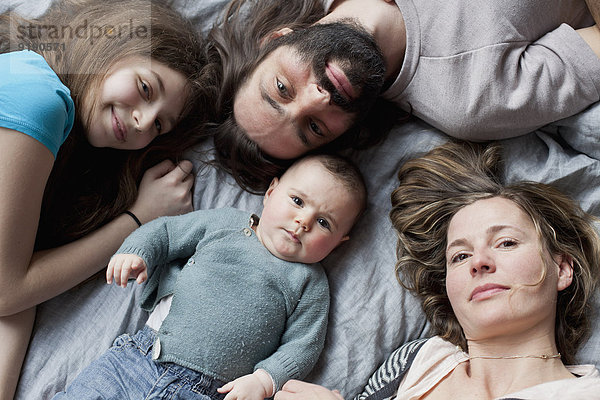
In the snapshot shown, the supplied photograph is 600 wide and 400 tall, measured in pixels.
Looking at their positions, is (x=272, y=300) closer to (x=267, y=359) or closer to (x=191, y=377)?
(x=267, y=359)

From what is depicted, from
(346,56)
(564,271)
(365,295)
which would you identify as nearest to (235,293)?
(365,295)

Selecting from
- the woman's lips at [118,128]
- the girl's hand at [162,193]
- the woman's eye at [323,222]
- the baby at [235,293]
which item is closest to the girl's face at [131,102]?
the woman's lips at [118,128]

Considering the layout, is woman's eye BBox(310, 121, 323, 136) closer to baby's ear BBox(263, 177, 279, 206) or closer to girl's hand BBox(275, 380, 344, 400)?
baby's ear BBox(263, 177, 279, 206)

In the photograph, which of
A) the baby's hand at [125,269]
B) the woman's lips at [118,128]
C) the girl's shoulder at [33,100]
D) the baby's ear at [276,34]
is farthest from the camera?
the baby's ear at [276,34]

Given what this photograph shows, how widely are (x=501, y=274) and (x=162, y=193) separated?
107cm

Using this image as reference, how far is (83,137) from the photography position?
5.79 ft

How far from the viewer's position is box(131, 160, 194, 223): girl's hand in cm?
189

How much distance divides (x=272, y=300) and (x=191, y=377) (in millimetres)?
314

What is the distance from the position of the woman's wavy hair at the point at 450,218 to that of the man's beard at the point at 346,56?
1.05ft

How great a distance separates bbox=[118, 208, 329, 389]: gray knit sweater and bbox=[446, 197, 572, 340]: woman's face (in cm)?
43

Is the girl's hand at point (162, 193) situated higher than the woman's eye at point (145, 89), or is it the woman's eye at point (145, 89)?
the woman's eye at point (145, 89)

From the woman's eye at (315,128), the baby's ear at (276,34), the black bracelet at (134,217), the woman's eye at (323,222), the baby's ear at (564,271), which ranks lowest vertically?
the black bracelet at (134,217)

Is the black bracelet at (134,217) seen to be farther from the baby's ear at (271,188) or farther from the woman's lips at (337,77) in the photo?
the woman's lips at (337,77)

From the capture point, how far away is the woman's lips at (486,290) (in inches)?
59.4
